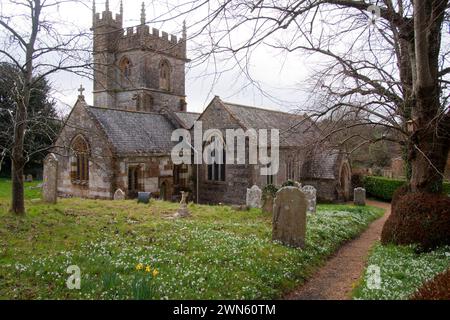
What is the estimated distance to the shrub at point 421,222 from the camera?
9.88m

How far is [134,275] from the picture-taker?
685 cm

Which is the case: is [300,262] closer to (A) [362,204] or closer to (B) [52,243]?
(B) [52,243]

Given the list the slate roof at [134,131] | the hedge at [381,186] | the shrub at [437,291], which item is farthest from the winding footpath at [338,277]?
the hedge at [381,186]

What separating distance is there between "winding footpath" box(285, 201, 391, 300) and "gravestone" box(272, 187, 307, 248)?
1055 millimetres

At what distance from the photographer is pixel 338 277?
8.97 meters

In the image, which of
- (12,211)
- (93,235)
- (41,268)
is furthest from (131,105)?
(41,268)

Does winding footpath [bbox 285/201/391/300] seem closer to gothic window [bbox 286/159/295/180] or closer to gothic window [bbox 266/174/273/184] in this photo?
gothic window [bbox 266/174/273/184]

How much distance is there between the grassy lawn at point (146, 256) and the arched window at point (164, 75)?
974 inches

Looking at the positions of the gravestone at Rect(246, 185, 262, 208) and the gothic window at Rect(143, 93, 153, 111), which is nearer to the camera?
the gravestone at Rect(246, 185, 262, 208)

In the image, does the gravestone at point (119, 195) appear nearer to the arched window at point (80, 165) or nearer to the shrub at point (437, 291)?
the arched window at point (80, 165)

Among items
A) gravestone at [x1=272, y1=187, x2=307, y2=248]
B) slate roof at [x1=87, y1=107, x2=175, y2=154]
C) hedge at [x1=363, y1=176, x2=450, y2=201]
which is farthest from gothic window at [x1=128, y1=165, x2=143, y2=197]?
hedge at [x1=363, y1=176, x2=450, y2=201]

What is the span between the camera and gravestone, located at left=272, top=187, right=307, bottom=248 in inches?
413

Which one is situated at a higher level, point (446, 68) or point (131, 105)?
point (131, 105)
